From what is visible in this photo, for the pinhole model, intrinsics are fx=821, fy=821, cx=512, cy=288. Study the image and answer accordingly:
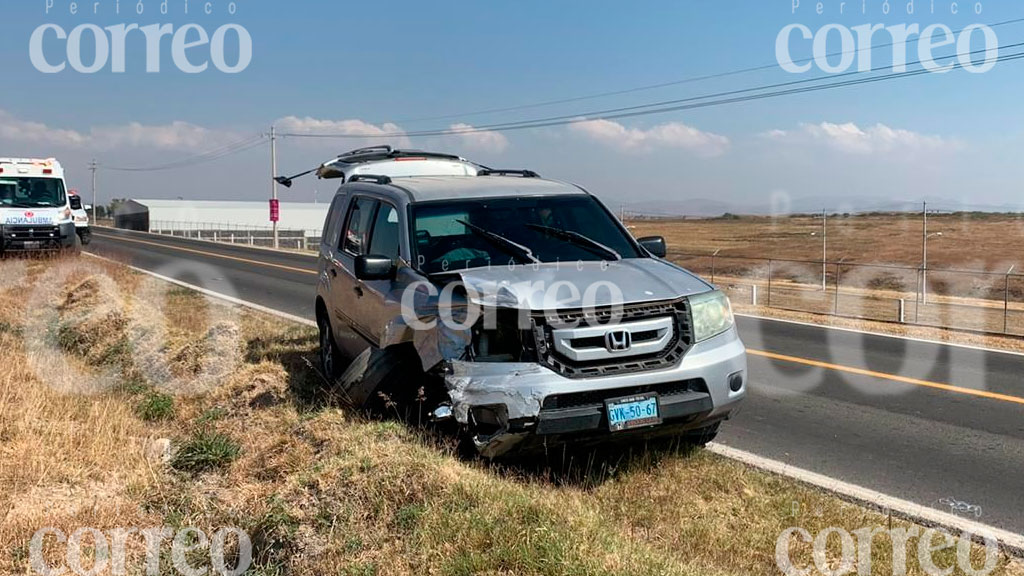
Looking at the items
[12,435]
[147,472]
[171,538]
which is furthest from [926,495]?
[12,435]

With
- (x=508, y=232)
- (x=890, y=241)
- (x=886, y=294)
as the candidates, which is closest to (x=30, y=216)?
(x=508, y=232)

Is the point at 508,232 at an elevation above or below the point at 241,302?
above

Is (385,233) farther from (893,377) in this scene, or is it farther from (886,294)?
(886,294)

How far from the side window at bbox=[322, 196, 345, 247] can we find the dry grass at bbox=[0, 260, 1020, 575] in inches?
59.6

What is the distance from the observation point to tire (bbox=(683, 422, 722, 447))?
5535mm

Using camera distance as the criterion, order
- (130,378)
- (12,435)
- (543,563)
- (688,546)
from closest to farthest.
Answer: (543,563) → (688,546) → (12,435) → (130,378)

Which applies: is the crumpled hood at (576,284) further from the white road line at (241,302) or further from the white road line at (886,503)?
the white road line at (241,302)

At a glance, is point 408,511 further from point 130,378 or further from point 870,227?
point 870,227

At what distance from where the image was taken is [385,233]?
6.88 meters

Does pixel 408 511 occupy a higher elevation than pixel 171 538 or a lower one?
higher

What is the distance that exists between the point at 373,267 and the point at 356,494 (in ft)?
6.25

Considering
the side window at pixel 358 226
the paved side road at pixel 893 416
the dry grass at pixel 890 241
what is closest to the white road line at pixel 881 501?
the paved side road at pixel 893 416

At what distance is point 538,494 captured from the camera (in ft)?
15.2

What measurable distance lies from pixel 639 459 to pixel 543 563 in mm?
1943
